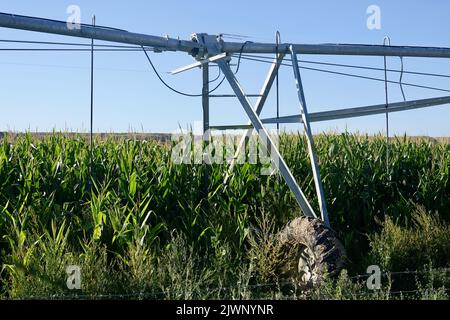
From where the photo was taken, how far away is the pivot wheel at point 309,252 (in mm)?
7703

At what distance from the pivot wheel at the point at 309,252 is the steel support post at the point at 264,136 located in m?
0.38

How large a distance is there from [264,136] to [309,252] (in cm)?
171

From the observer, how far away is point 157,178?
9539mm

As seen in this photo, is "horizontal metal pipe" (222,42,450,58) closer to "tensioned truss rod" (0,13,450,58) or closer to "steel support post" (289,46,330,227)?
"tensioned truss rod" (0,13,450,58)

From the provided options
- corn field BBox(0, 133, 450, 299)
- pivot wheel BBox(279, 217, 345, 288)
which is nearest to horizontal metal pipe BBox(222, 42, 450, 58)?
corn field BBox(0, 133, 450, 299)

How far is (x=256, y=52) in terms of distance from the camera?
9555 mm

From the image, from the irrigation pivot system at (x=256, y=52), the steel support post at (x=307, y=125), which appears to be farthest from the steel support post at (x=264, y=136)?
the steel support post at (x=307, y=125)

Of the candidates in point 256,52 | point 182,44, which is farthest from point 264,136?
point 182,44

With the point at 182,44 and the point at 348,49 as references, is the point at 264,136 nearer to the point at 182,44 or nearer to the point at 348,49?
the point at 182,44

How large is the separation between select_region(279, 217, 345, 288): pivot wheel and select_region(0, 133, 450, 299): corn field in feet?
0.82

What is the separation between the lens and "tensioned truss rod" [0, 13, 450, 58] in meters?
7.84

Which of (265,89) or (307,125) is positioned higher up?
(265,89)
